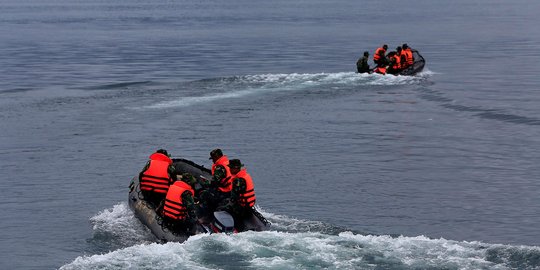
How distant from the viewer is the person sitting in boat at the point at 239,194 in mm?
24812

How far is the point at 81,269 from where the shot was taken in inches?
901

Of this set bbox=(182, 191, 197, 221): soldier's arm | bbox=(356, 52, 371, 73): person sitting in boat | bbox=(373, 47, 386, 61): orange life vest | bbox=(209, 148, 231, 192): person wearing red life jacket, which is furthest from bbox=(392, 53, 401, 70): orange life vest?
bbox=(182, 191, 197, 221): soldier's arm

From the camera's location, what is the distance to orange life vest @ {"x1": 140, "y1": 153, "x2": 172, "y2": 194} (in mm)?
26703

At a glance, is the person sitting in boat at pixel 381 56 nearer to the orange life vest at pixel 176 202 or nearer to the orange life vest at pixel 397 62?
the orange life vest at pixel 397 62

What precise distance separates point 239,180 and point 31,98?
33.1 metres

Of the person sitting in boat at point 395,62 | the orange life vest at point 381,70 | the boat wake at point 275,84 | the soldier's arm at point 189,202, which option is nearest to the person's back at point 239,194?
the soldier's arm at point 189,202

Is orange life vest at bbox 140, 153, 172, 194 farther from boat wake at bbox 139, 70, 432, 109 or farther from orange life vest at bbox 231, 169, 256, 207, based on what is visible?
boat wake at bbox 139, 70, 432, 109

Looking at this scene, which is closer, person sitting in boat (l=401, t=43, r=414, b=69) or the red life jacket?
person sitting in boat (l=401, t=43, r=414, b=69)

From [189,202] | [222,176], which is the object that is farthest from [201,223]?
[222,176]

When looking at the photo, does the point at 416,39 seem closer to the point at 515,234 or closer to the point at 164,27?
the point at 164,27

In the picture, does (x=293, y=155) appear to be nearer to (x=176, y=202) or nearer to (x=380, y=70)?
(x=176, y=202)

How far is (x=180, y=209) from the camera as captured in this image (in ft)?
80.1

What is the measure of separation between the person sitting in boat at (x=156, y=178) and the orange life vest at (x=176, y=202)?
187 centimetres

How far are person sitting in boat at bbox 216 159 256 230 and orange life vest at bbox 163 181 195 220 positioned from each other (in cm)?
123
